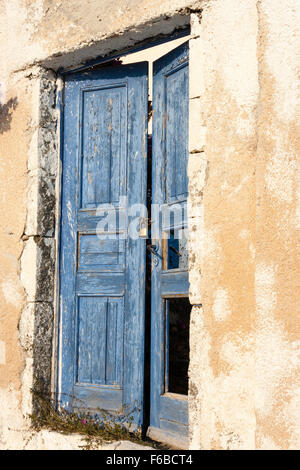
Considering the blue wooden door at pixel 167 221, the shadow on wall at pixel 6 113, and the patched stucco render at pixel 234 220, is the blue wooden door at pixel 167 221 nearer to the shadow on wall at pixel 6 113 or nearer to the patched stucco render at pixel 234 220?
the patched stucco render at pixel 234 220

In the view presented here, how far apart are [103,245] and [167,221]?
20.5 inches

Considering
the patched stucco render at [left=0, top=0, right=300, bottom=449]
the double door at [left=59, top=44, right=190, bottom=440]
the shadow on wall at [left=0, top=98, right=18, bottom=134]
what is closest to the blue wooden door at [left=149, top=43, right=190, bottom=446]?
the double door at [left=59, top=44, right=190, bottom=440]

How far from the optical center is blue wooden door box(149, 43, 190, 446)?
11.7ft

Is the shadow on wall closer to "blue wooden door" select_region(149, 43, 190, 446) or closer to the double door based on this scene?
the double door

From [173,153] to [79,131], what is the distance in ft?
2.70

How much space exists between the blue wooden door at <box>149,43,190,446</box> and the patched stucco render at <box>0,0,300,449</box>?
0.32 metres

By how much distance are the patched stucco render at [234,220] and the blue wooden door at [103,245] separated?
0.23m

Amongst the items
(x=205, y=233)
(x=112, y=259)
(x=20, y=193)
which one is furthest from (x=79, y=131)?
(x=205, y=233)

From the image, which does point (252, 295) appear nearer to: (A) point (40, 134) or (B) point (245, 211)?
(B) point (245, 211)

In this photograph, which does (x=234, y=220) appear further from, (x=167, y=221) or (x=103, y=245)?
(x=103, y=245)

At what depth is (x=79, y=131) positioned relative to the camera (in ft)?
13.6

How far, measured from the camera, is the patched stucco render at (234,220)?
2777mm

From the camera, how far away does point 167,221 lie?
3.69 m
